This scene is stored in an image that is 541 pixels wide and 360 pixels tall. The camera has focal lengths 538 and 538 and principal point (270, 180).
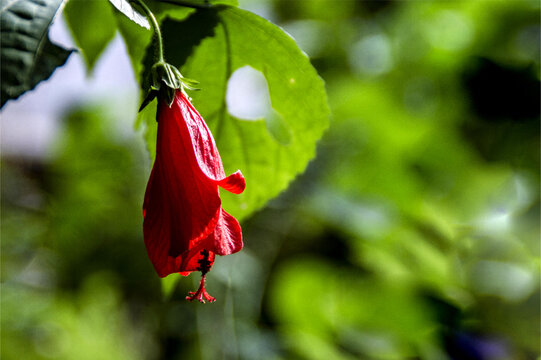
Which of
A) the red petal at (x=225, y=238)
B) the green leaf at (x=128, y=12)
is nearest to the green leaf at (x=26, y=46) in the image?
the green leaf at (x=128, y=12)

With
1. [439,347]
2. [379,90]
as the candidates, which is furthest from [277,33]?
[379,90]

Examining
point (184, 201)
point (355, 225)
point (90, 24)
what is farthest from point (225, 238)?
point (355, 225)

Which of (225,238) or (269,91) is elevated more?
(269,91)

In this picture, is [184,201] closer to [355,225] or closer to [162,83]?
[162,83]

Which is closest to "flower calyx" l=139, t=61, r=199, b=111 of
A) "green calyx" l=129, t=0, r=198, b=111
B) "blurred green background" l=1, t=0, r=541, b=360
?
"green calyx" l=129, t=0, r=198, b=111

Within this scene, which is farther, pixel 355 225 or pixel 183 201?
pixel 355 225

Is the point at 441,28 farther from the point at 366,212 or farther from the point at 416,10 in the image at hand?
the point at 366,212

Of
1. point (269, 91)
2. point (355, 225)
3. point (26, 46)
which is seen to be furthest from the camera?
point (355, 225)

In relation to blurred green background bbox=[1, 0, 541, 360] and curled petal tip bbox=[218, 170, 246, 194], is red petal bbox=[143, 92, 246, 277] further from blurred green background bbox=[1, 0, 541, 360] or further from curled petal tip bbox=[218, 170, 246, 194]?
blurred green background bbox=[1, 0, 541, 360]
